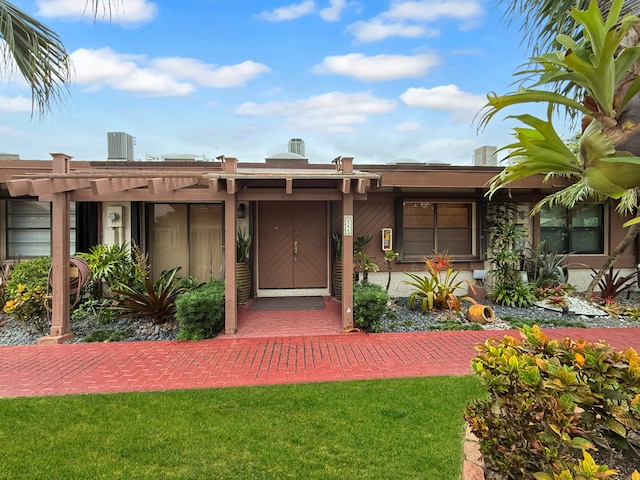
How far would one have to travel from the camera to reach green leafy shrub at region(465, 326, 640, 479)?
1906 mm

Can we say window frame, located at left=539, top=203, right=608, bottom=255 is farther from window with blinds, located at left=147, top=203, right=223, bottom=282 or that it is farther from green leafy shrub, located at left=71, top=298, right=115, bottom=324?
green leafy shrub, located at left=71, top=298, right=115, bottom=324

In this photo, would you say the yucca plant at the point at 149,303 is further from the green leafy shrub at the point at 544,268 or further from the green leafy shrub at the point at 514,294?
the green leafy shrub at the point at 544,268

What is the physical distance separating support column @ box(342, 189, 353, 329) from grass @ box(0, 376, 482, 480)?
2.22 meters

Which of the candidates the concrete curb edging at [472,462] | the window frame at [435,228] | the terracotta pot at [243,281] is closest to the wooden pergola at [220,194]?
the terracotta pot at [243,281]

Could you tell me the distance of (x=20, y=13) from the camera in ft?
12.3

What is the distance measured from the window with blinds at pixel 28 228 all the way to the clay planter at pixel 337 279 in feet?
22.6

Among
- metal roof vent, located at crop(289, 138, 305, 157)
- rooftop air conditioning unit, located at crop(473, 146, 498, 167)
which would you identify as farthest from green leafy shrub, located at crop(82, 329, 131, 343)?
rooftop air conditioning unit, located at crop(473, 146, 498, 167)

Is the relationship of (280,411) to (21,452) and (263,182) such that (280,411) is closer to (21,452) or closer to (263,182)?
(21,452)

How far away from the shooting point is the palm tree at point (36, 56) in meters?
3.66

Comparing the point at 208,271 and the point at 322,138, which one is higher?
the point at 322,138

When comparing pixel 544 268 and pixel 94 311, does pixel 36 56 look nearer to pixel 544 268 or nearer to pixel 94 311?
pixel 94 311

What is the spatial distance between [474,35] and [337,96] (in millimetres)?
12083

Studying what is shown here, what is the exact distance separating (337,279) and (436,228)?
117 inches

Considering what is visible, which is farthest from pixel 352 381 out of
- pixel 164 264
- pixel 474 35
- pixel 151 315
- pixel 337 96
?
pixel 337 96
